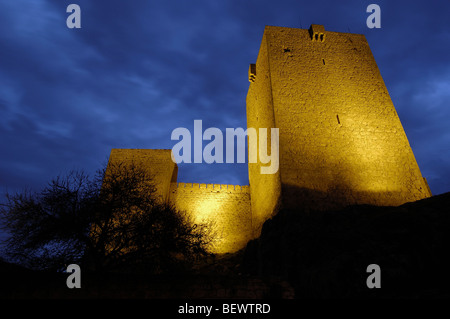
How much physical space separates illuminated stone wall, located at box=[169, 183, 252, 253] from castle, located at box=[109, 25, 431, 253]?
0.06 meters

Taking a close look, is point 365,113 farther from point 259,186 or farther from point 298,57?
point 259,186

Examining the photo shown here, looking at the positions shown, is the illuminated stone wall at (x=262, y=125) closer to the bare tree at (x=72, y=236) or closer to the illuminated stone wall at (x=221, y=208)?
the illuminated stone wall at (x=221, y=208)

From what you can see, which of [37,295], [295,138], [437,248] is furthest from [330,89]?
[37,295]

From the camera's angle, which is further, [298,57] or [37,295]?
[298,57]

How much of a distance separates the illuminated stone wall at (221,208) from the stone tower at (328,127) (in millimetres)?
1322

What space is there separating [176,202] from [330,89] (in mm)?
10811

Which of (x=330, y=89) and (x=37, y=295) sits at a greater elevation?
(x=330, y=89)

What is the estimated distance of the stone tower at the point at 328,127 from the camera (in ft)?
32.6

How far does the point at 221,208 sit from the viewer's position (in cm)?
1556

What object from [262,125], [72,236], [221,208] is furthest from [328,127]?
[72,236]

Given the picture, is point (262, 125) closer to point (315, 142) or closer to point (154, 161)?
point (315, 142)

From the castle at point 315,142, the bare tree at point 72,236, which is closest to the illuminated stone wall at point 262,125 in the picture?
the castle at point 315,142
